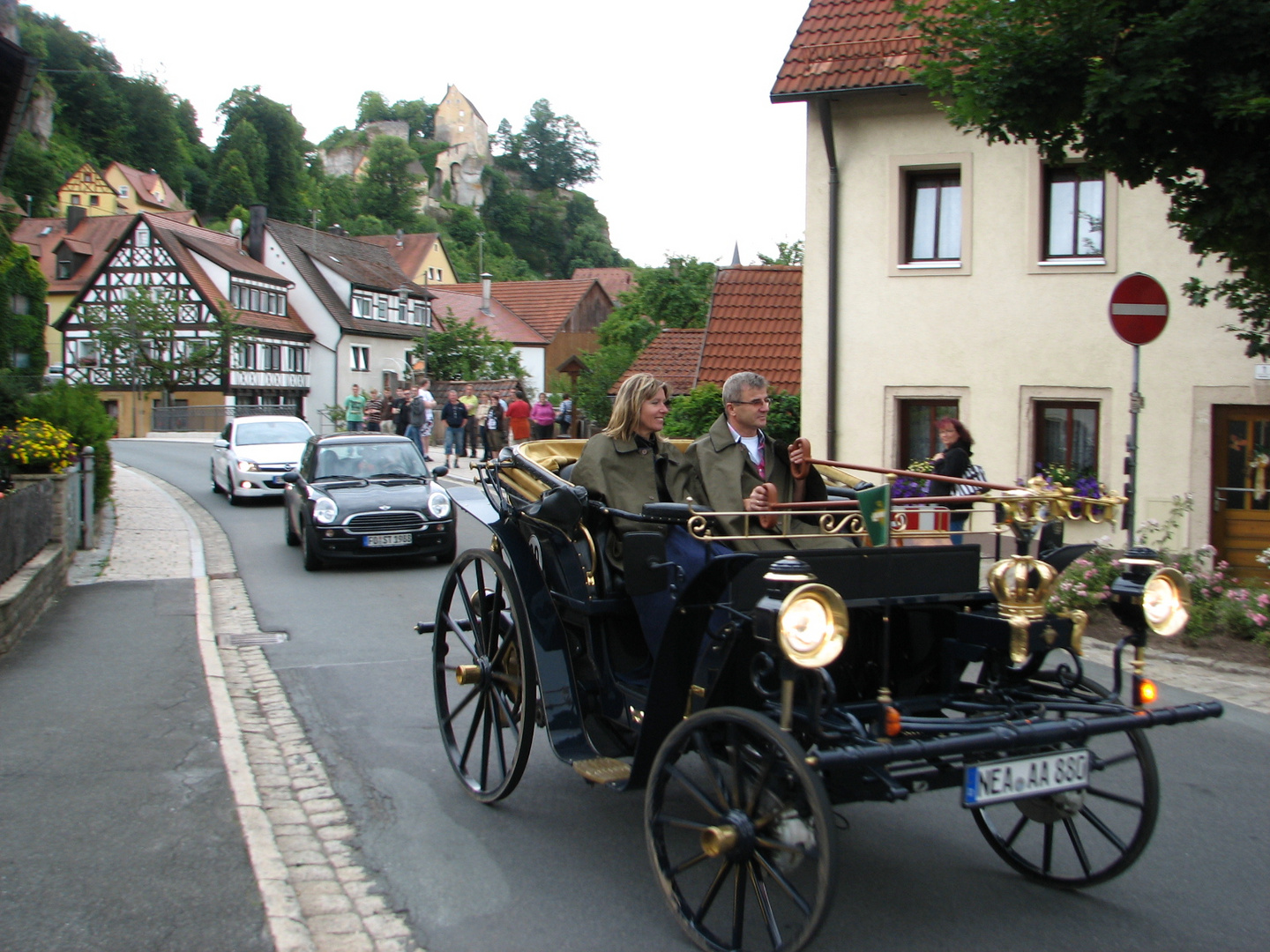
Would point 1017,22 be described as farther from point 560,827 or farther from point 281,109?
point 281,109

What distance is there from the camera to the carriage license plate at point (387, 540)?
1334 cm

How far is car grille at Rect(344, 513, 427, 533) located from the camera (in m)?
13.3

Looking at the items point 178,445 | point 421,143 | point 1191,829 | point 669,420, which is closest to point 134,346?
point 178,445

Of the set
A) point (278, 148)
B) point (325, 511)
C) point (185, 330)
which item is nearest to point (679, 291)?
point (185, 330)

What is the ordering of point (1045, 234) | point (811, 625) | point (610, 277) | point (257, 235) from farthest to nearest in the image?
point (610, 277) → point (257, 235) → point (1045, 234) → point (811, 625)

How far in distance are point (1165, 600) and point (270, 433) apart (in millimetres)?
20397

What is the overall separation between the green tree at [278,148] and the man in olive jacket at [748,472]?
11246cm

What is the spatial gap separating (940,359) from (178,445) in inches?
1351

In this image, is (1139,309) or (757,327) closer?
(1139,309)

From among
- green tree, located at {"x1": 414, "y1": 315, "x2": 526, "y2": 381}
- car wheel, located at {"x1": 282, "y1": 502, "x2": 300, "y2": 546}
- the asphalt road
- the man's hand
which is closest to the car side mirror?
the man's hand

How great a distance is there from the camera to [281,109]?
367 feet

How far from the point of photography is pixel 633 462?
511cm

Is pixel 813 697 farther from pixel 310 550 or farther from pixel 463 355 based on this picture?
pixel 463 355

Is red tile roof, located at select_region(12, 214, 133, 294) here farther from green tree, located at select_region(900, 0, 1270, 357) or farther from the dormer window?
green tree, located at select_region(900, 0, 1270, 357)
